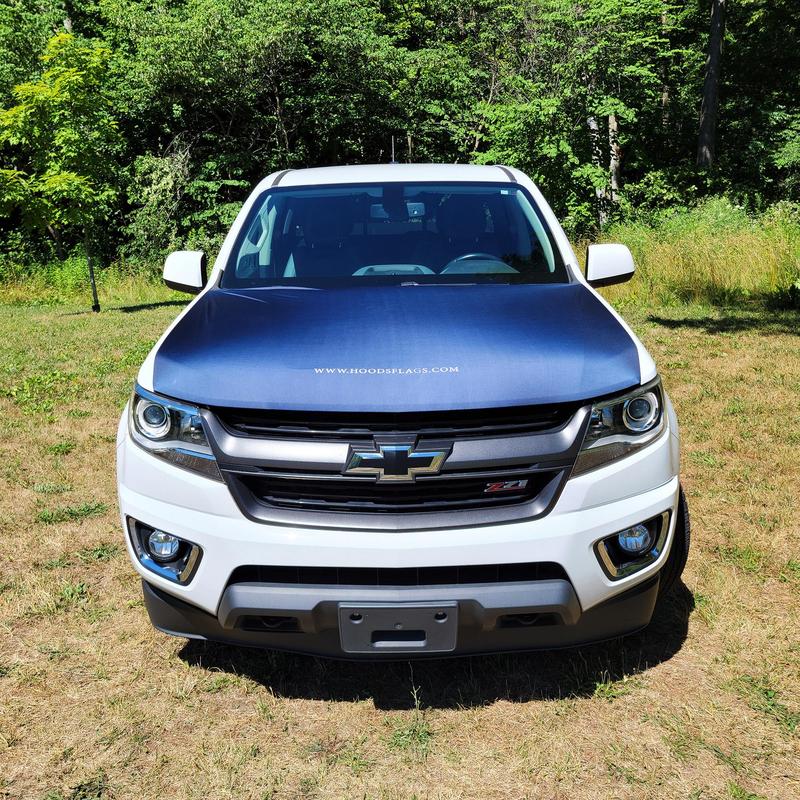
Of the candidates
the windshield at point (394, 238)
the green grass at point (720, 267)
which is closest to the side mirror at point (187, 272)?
the windshield at point (394, 238)

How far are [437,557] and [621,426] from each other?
717mm

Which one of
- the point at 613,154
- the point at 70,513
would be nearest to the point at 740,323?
the point at 70,513

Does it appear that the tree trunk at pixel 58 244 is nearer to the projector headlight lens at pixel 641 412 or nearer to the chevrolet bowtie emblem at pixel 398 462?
the chevrolet bowtie emblem at pixel 398 462

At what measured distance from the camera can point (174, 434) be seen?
2.47m

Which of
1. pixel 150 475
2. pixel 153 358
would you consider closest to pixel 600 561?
pixel 150 475

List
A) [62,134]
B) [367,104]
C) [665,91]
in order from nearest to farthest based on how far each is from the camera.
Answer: [62,134]
[367,104]
[665,91]

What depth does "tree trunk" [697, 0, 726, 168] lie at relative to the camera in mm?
21797

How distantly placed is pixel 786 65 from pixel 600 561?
28851 mm

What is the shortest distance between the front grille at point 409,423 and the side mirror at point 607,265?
1.49m

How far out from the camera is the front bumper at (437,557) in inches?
89.5

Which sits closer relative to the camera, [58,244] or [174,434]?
[174,434]

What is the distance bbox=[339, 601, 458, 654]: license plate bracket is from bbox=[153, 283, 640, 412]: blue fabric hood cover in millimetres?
579

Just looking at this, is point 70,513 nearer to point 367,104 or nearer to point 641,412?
point 641,412

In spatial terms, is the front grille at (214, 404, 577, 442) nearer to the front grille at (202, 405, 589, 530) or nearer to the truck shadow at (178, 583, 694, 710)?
the front grille at (202, 405, 589, 530)
